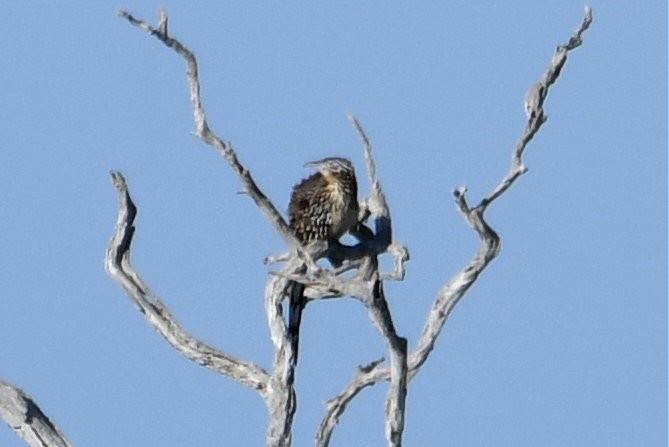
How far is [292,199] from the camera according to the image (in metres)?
14.5

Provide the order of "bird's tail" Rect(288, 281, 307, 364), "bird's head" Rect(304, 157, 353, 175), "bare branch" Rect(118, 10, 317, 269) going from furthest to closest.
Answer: "bird's head" Rect(304, 157, 353, 175) < "bird's tail" Rect(288, 281, 307, 364) < "bare branch" Rect(118, 10, 317, 269)

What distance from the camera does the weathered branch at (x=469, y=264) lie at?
1377cm

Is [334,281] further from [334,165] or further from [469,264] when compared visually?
[334,165]

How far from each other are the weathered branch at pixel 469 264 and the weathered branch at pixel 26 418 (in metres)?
1.52

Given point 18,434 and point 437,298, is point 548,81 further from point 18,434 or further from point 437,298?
point 18,434

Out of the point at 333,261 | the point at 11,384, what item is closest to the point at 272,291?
the point at 333,261

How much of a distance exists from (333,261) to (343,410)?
2.83ft

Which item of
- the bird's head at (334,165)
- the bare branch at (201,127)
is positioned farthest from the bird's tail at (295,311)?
the bird's head at (334,165)

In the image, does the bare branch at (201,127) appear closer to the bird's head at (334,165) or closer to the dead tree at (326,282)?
the dead tree at (326,282)

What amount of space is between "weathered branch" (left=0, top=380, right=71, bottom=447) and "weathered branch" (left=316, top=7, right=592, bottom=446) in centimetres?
152

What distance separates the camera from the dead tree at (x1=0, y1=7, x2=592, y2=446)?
13.8 metres

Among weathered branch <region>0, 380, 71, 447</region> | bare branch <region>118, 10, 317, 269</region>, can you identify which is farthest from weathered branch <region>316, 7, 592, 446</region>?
weathered branch <region>0, 380, 71, 447</region>

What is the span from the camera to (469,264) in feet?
46.5

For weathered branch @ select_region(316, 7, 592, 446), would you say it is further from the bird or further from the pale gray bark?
the bird
